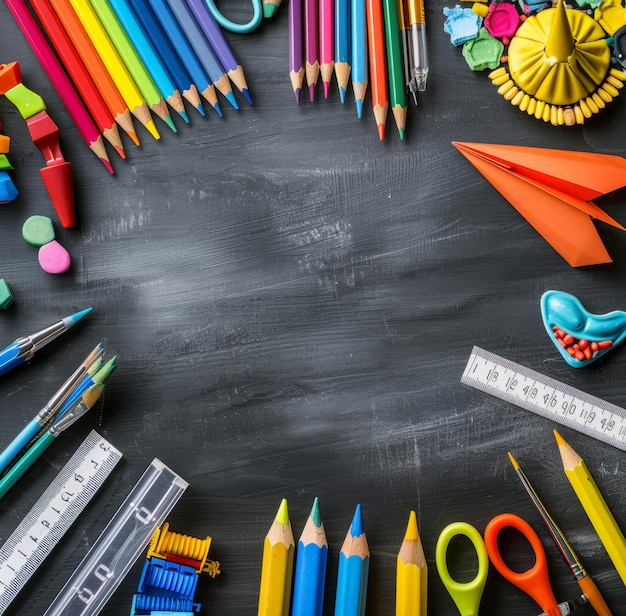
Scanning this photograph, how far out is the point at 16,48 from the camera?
1.01 m

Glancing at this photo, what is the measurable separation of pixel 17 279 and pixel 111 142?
0.24m

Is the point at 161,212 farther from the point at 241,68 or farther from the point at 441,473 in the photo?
the point at 441,473

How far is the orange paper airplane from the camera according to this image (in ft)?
3.11

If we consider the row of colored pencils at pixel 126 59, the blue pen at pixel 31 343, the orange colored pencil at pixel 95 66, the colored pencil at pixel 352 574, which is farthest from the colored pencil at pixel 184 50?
the colored pencil at pixel 352 574

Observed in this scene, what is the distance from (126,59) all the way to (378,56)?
0.35 m

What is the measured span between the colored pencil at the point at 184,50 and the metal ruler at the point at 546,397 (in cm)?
52

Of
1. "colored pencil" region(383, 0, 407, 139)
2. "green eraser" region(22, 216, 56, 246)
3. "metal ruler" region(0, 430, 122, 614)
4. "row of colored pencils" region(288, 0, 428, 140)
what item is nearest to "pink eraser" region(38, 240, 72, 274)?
"green eraser" region(22, 216, 56, 246)

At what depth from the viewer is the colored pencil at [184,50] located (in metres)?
0.98

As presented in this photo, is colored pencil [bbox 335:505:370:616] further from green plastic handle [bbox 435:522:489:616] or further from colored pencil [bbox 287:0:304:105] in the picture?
colored pencil [bbox 287:0:304:105]

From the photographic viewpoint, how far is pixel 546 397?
3.20 ft

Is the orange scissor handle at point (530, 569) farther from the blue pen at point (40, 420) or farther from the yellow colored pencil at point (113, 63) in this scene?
the yellow colored pencil at point (113, 63)

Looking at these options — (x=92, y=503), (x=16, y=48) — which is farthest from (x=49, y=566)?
(x=16, y=48)

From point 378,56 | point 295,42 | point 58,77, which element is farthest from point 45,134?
point 378,56

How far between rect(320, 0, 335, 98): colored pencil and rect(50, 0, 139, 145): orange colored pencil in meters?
0.28
